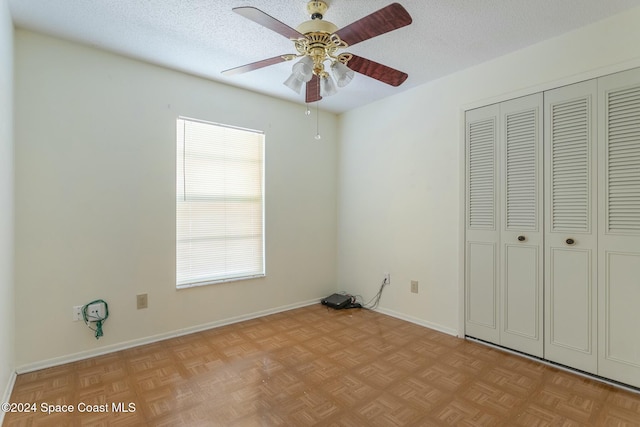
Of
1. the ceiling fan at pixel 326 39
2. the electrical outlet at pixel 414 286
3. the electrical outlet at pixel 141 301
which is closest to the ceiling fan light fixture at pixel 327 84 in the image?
the ceiling fan at pixel 326 39

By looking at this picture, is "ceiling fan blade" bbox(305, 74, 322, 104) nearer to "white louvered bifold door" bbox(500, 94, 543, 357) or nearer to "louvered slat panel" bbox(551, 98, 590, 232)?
"white louvered bifold door" bbox(500, 94, 543, 357)

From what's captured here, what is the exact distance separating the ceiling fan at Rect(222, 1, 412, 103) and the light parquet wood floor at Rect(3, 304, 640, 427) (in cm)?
200

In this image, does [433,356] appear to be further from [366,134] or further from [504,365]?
[366,134]

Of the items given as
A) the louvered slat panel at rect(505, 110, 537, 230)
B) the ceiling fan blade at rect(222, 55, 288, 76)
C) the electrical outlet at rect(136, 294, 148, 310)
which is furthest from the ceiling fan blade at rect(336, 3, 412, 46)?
the electrical outlet at rect(136, 294, 148, 310)

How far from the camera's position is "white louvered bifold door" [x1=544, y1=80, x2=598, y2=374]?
2.24 metres

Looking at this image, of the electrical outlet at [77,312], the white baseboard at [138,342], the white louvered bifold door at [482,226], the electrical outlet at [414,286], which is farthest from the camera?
the electrical outlet at [414,286]

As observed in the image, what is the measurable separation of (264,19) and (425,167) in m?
2.21

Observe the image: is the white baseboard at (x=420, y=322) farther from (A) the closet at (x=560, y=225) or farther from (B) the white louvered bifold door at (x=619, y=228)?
(B) the white louvered bifold door at (x=619, y=228)

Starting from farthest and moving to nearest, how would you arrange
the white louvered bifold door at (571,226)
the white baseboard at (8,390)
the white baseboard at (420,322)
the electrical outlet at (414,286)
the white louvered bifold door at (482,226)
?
the electrical outlet at (414,286), the white baseboard at (420,322), the white louvered bifold door at (482,226), the white louvered bifold door at (571,226), the white baseboard at (8,390)

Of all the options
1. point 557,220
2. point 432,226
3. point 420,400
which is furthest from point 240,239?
point 557,220

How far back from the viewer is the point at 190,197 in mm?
3076

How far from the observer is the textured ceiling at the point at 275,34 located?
2.01m

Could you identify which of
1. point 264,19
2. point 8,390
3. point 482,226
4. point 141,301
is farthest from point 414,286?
point 8,390

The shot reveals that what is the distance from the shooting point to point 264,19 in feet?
5.32
